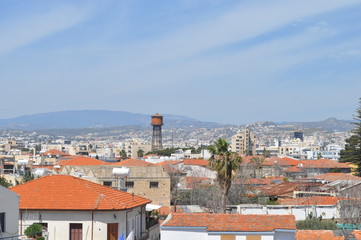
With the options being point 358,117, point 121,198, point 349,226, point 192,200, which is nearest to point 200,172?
point 358,117

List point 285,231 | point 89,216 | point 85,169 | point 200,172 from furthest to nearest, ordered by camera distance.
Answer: point 200,172 → point 85,169 → point 285,231 → point 89,216

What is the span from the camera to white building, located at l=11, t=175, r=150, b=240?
25156 mm

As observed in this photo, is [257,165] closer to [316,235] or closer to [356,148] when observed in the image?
[356,148]

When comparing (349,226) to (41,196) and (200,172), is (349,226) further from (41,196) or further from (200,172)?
(200,172)

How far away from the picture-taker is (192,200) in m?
54.2

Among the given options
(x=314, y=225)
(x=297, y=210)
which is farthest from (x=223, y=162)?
(x=297, y=210)

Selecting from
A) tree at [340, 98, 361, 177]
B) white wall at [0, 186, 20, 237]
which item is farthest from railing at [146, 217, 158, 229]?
tree at [340, 98, 361, 177]

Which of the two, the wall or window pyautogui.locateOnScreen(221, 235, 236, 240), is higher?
window pyautogui.locateOnScreen(221, 235, 236, 240)

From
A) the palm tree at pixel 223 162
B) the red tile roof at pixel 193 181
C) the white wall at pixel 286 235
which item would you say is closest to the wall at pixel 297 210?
the palm tree at pixel 223 162

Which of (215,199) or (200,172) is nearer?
(215,199)

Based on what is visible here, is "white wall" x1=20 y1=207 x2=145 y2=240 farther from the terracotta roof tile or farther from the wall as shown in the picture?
the wall

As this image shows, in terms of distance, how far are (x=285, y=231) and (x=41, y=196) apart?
9.87 meters

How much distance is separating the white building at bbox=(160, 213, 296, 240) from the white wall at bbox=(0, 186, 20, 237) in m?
8.55

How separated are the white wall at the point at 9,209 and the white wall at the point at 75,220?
522cm
